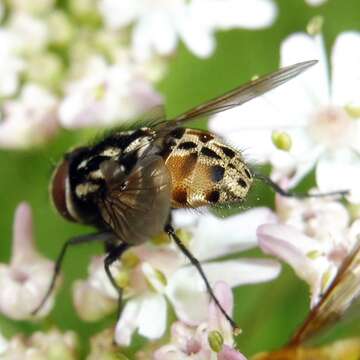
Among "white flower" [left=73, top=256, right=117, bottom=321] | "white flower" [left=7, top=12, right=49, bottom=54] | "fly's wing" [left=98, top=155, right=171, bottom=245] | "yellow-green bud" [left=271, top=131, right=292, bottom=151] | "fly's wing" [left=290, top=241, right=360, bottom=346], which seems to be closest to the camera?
"fly's wing" [left=290, top=241, right=360, bottom=346]

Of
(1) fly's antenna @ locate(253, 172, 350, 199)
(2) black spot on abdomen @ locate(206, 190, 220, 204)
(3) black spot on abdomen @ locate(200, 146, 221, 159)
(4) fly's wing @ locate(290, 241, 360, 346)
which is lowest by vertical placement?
(1) fly's antenna @ locate(253, 172, 350, 199)

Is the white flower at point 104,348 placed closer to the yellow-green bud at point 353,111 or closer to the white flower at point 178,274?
the white flower at point 178,274

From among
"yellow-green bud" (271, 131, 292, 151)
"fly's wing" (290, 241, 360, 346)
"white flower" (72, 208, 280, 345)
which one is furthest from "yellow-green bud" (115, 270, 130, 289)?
"fly's wing" (290, 241, 360, 346)

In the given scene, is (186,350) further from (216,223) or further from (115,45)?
(115,45)

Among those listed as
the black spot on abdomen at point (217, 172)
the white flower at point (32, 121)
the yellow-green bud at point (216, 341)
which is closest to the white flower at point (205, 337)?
the yellow-green bud at point (216, 341)

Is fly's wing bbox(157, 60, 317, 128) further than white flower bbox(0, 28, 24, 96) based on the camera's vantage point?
No

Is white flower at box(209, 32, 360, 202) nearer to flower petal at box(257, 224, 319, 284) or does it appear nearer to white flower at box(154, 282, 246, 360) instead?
flower petal at box(257, 224, 319, 284)

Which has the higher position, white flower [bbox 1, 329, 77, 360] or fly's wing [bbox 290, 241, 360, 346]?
fly's wing [bbox 290, 241, 360, 346]

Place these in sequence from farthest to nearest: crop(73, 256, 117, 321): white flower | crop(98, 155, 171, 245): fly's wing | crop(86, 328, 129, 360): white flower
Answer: crop(73, 256, 117, 321): white flower
crop(86, 328, 129, 360): white flower
crop(98, 155, 171, 245): fly's wing
